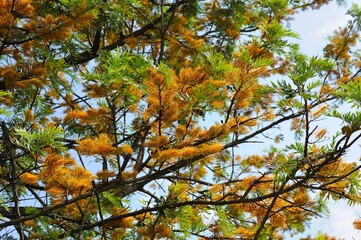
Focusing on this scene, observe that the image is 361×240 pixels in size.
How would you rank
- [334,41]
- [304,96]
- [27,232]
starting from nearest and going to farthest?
[304,96] < [27,232] < [334,41]

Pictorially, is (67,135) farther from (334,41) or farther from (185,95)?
(334,41)

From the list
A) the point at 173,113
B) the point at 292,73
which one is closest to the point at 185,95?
the point at 173,113

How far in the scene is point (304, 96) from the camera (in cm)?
159

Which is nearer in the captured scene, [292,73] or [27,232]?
[292,73]

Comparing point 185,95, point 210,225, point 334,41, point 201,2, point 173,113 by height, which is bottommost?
point 210,225

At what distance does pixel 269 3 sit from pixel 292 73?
1.02 meters

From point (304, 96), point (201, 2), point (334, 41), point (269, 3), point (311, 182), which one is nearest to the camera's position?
point (304, 96)

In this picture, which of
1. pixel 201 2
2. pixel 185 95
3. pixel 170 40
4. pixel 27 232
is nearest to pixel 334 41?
pixel 201 2

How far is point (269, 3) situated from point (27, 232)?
2.08 m

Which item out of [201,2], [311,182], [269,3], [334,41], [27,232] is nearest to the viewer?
[311,182]

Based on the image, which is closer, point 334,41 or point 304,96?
point 304,96

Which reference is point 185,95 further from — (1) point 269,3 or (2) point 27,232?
(2) point 27,232

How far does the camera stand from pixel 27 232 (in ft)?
9.51

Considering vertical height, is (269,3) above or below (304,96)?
above
